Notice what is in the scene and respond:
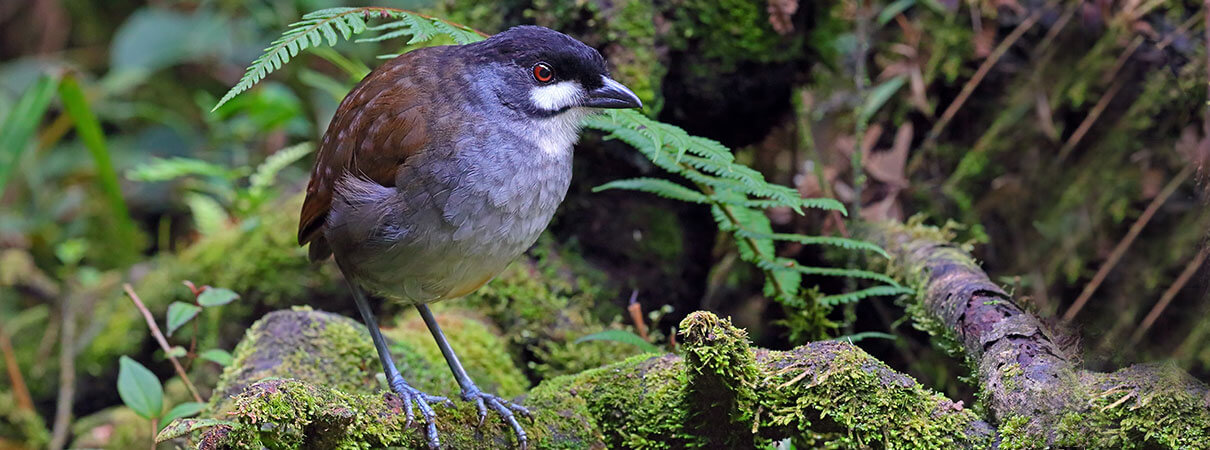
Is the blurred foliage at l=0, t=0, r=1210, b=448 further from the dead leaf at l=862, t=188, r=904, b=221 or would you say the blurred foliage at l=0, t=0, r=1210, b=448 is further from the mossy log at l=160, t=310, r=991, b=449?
the mossy log at l=160, t=310, r=991, b=449

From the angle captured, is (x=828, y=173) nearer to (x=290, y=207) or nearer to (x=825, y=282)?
(x=825, y=282)

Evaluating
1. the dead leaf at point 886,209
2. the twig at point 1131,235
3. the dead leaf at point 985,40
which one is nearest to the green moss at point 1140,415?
the twig at point 1131,235

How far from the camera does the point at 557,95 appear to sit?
2.91m

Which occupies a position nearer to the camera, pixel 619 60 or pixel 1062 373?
pixel 1062 373

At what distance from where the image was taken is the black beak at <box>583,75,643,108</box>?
2932 millimetres

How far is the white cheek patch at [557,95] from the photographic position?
289 cm

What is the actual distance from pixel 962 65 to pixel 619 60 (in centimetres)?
215

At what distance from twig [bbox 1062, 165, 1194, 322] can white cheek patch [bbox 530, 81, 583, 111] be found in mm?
2547

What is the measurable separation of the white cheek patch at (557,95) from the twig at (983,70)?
267cm

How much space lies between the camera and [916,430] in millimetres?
2422

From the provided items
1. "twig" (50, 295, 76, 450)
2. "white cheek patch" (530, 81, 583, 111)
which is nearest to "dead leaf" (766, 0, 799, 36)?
"white cheek patch" (530, 81, 583, 111)

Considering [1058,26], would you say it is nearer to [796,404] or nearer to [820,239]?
[820,239]

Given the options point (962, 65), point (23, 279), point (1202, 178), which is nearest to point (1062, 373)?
point (1202, 178)

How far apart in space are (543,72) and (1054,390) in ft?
5.33
